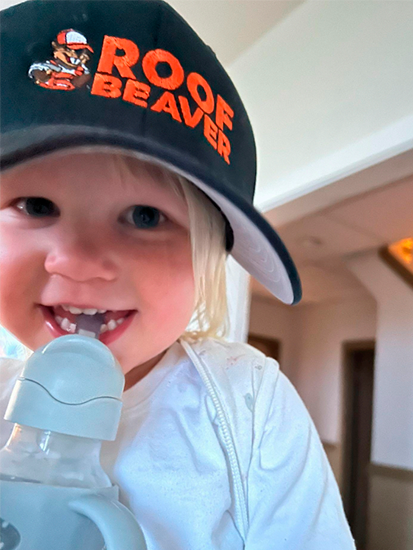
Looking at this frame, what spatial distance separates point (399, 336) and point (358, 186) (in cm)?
171

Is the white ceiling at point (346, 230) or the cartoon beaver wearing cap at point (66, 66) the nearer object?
the cartoon beaver wearing cap at point (66, 66)

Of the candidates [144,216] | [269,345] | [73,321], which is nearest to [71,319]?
[73,321]

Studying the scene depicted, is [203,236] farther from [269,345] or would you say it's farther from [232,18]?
[269,345]

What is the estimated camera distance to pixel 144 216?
1.27 feet

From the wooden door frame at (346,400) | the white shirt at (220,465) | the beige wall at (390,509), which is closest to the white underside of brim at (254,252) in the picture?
the white shirt at (220,465)

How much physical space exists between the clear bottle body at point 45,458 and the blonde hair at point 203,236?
20 centimetres

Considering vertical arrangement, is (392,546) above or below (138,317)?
below

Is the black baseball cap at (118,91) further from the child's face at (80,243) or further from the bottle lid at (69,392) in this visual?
the bottle lid at (69,392)

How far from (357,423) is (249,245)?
11.5 feet

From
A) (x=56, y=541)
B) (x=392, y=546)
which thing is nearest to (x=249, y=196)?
(x=56, y=541)

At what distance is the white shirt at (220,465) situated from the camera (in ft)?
1.29

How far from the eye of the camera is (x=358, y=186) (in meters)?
1.17

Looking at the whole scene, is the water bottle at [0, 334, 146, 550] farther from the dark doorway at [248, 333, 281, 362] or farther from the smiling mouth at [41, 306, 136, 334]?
the dark doorway at [248, 333, 281, 362]

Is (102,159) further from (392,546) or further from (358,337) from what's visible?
(358,337)
